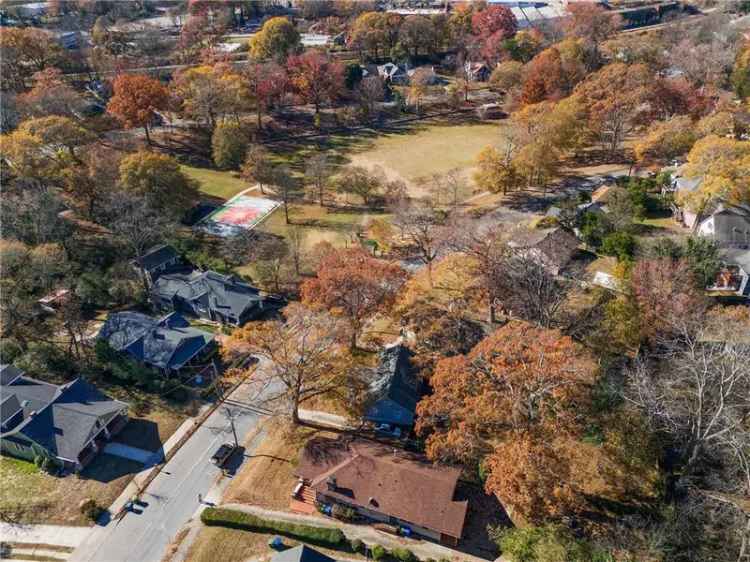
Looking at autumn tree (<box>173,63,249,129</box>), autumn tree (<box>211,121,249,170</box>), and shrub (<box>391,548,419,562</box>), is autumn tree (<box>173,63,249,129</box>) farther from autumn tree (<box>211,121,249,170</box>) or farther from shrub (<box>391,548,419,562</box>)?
shrub (<box>391,548,419,562</box>)

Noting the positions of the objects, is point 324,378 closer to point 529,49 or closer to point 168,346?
point 168,346

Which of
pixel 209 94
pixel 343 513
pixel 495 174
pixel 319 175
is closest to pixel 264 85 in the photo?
pixel 209 94

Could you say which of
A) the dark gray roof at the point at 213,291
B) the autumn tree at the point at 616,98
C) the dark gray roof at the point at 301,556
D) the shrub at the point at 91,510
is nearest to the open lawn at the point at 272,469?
the dark gray roof at the point at 301,556

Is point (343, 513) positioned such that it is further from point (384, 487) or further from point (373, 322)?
point (373, 322)

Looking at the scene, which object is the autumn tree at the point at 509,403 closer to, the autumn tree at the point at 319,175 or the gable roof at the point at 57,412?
the gable roof at the point at 57,412

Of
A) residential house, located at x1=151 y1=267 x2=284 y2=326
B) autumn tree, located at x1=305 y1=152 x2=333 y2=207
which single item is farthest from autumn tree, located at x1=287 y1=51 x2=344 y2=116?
residential house, located at x1=151 y1=267 x2=284 y2=326

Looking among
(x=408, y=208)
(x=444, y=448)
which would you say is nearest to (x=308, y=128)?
(x=408, y=208)
